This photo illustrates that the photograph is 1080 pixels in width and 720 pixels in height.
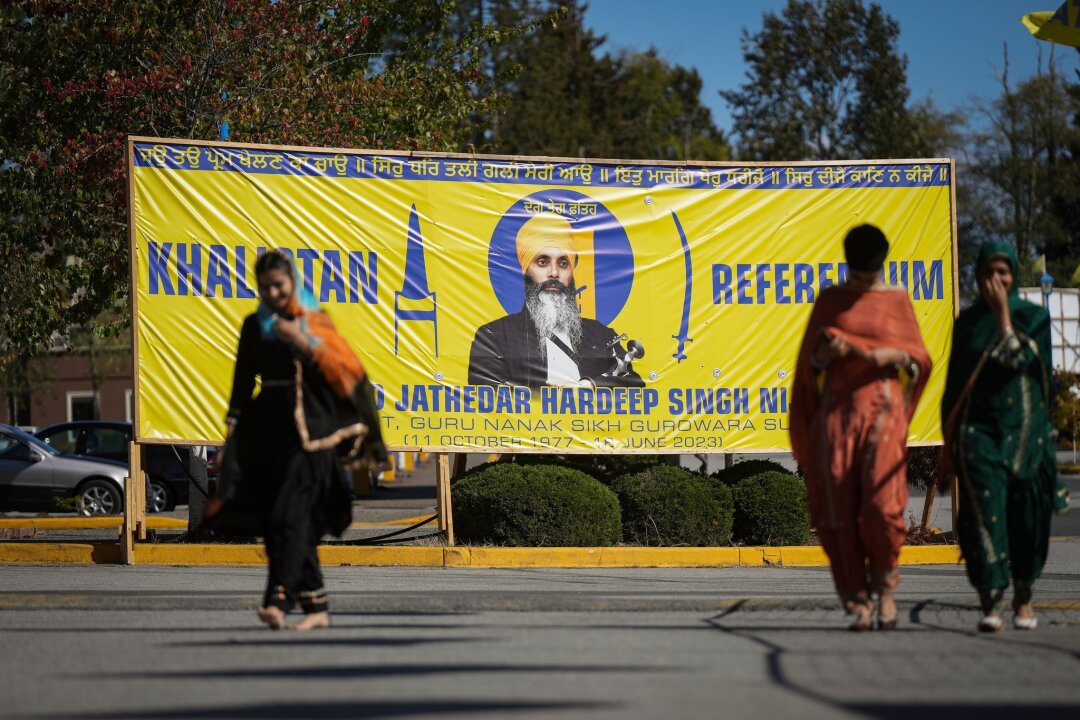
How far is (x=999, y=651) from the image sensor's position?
6.51 metres

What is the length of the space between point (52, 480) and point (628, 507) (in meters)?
11.8

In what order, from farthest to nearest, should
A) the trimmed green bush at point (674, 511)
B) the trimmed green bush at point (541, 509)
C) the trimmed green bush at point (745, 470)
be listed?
the trimmed green bush at point (745, 470) < the trimmed green bush at point (674, 511) < the trimmed green bush at point (541, 509)

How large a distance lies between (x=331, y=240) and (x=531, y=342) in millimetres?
2090

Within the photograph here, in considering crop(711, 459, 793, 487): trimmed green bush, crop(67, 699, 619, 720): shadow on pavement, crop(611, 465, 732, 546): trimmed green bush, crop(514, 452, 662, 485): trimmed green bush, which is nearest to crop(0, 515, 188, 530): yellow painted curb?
crop(514, 452, 662, 485): trimmed green bush

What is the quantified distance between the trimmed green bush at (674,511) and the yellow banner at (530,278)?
0.43 metres

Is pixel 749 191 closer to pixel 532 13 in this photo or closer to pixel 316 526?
pixel 316 526

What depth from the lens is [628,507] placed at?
571 inches

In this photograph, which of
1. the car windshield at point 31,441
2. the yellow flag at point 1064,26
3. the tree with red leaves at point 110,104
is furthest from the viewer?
the car windshield at point 31,441

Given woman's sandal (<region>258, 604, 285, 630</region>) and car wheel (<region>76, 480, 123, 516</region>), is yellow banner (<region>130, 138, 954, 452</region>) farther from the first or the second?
car wheel (<region>76, 480, 123, 516</region>)

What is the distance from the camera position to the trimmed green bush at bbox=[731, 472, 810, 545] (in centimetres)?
1450

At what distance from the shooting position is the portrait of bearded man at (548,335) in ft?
47.6

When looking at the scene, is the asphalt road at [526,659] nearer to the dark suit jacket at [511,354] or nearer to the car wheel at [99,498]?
the dark suit jacket at [511,354]

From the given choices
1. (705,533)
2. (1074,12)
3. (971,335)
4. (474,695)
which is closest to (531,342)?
(705,533)

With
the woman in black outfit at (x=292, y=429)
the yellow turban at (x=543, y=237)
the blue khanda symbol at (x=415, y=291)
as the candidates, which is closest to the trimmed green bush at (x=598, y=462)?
the blue khanda symbol at (x=415, y=291)
